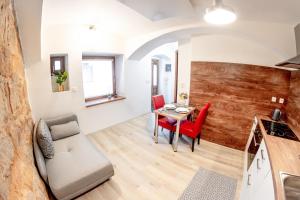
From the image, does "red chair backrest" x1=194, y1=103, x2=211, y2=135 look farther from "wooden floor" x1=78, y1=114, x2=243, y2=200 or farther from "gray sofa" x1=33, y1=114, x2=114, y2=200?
"gray sofa" x1=33, y1=114, x2=114, y2=200

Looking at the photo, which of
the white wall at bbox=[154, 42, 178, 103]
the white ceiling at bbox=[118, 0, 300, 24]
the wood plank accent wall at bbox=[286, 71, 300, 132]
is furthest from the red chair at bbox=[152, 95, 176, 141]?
the white wall at bbox=[154, 42, 178, 103]

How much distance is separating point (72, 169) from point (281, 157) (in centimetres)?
232

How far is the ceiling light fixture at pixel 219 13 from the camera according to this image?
137 cm

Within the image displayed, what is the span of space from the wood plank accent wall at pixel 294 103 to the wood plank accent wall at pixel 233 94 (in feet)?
0.49

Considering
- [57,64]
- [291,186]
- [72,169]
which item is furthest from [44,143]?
[291,186]

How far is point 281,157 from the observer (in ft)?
4.76

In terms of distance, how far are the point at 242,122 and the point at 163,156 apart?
172 centimetres

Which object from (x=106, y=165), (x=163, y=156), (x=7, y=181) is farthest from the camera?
(x=163, y=156)

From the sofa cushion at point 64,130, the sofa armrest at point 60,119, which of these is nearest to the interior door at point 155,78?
the sofa armrest at point 60,119

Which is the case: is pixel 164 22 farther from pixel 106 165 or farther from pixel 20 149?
pixel 20 149

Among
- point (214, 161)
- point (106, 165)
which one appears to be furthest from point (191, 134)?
point (106, 165)

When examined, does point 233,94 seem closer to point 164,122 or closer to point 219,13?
point 164,122

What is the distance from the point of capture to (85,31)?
3.27 m

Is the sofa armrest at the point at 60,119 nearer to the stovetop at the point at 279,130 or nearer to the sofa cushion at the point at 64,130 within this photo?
the sofa cushion at the point at 64,130
